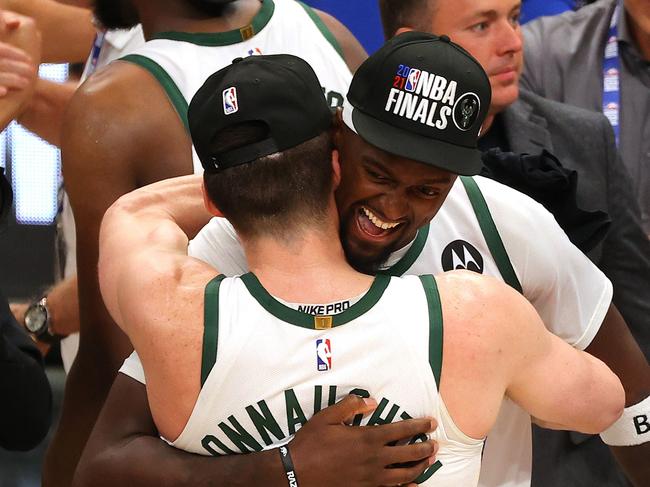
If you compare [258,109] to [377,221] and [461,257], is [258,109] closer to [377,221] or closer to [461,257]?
[377,221]

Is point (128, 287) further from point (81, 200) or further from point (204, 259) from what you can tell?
point (81, 200)

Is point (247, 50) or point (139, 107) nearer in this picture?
point (139, 107)

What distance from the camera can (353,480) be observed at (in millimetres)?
2092

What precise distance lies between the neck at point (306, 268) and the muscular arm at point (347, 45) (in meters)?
1.05

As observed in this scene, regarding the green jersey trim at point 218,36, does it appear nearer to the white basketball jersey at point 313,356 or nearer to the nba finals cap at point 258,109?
the nba finals cap at point 258,109

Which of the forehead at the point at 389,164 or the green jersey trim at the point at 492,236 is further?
the green jersey trim at the point at 492,236

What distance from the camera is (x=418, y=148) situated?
85.6 inches

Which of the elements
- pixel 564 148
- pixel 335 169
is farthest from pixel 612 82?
pixel 335 169

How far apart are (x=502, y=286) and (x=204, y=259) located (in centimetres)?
57

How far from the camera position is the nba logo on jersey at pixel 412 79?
217cm

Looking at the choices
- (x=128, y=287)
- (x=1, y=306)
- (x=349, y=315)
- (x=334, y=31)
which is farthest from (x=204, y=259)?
(x=334, y=31)

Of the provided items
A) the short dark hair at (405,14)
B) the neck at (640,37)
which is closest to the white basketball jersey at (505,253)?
the short dark hair at (405,14)

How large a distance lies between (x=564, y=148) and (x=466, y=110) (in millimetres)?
992

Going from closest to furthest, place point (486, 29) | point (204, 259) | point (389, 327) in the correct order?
point (389, 327), point (204, 259), point (486, 29)
